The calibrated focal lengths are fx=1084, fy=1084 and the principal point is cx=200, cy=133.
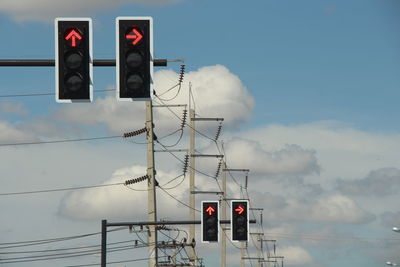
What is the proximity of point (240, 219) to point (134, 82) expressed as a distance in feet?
62.4

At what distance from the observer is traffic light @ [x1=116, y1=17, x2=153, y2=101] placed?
59.5 feet

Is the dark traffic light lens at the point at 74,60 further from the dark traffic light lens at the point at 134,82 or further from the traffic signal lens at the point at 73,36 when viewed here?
the dark traffic light lens at the point at 134,82

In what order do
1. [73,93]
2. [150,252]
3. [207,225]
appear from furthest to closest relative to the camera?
1. [150,252]
2. [207,225]
3. [73,93]

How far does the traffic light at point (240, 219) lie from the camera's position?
3638cm

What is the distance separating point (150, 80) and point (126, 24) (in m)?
1.04

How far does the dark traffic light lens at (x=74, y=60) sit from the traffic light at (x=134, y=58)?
2.09ft

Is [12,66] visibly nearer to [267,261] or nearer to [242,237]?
[242,237]

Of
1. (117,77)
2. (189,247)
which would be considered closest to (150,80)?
(117,77)

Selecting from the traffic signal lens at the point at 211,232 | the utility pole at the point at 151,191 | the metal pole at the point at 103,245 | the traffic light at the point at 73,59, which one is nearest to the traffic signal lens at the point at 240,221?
the traffic signal lens at the point at 211,232

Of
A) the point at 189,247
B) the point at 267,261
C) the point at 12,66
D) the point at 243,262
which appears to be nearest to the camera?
the point at 12,66

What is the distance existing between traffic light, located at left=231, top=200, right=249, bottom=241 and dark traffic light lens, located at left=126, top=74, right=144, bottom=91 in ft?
61.0

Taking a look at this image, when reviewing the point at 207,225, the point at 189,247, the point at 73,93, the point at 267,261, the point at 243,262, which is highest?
the point at 267,261

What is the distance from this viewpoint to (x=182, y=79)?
49.8 metres

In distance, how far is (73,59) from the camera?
18.2 metres
